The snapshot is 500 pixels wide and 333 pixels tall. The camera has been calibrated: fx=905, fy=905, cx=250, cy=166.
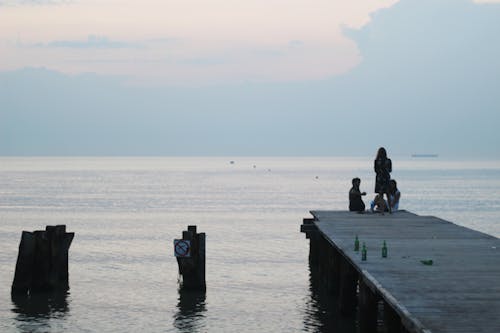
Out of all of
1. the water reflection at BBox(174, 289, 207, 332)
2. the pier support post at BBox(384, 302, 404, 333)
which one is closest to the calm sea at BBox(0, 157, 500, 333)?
the water reflection at BBox(174, 289, 207, 332)

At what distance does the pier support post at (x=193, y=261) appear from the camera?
21.7 m

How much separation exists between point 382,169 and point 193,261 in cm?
767

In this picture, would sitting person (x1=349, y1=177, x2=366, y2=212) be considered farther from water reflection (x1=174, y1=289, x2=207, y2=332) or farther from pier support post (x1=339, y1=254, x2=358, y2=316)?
pier support post (x1=339, y1=254, x2=358, y2=316)

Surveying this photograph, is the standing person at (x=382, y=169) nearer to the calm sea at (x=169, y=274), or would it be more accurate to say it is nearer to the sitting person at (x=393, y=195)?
the sitting person at (x=393, y=195)

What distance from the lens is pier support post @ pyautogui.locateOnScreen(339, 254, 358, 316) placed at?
20.1 m

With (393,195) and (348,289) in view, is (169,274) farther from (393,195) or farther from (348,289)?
(348,289)

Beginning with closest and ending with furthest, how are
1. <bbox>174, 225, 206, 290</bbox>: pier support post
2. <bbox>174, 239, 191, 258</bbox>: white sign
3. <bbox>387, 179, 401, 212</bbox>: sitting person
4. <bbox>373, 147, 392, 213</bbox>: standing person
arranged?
1. <bbox>174, 239, 191, 258</bbox>: white sign
2. <bbox>174, 225, 206, 290</bbox>: pier support post
3. <bbox>373, 147, 392, 213</bbox>: standing person
4. <bbox>387, 179, 401, 212</bbox>: sitting person

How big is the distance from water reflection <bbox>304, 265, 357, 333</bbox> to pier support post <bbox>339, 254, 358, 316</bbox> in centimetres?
23

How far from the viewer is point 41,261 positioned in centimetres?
2242

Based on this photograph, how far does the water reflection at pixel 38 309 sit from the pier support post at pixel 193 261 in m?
3.00

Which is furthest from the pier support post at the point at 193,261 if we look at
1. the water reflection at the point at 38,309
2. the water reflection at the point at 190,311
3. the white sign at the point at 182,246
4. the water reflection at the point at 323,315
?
the water reflection at the point at 38,309

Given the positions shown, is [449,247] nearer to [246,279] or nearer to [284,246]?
[246,279]

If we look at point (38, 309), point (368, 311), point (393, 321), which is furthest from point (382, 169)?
point (393, 321)

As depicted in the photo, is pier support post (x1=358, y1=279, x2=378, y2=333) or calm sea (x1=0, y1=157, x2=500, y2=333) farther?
calm sea (x1=0, y1=157, x2=500, y2=333)
